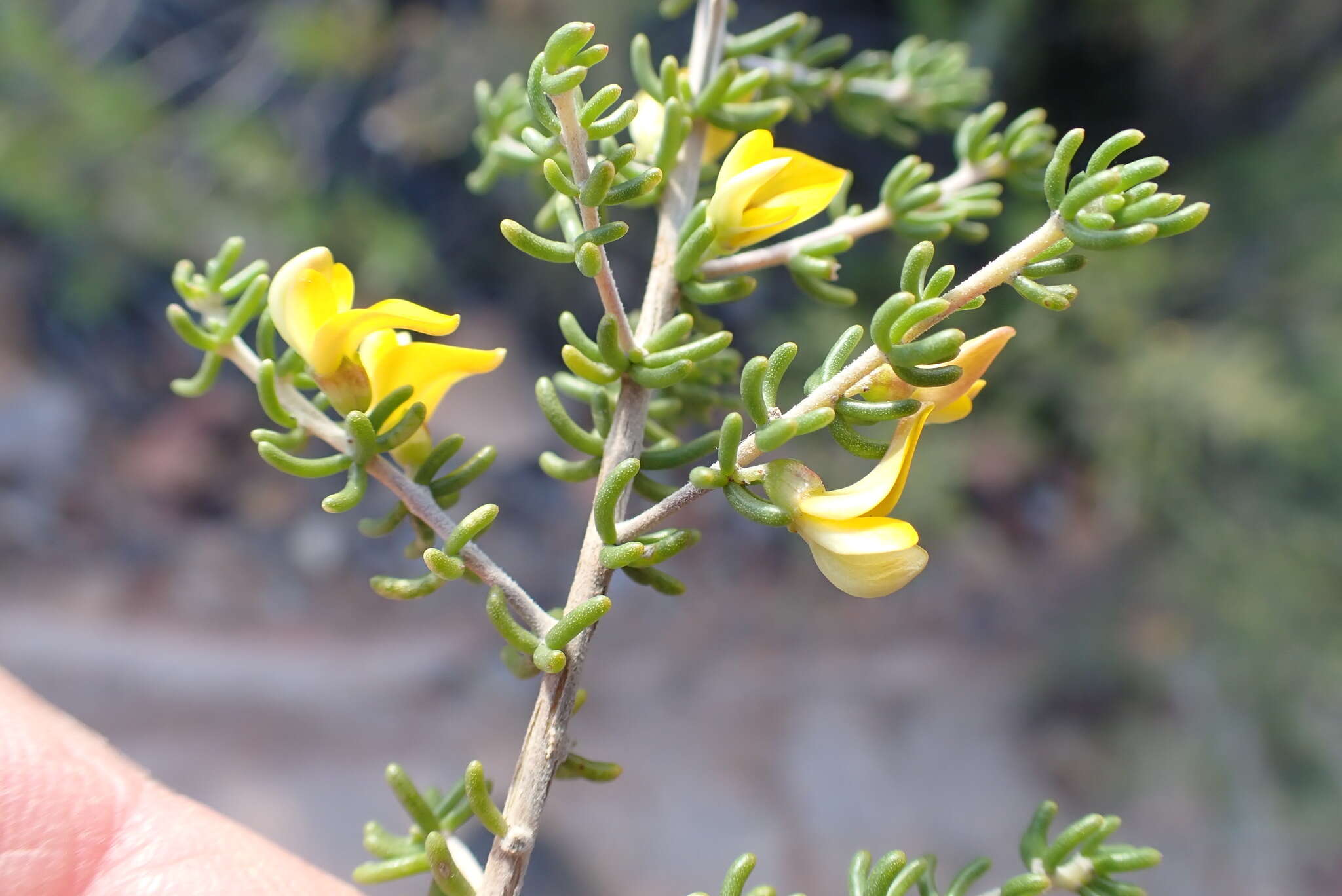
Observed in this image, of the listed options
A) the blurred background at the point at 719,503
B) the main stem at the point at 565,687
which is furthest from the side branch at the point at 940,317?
the blurred background at the point at 719,503

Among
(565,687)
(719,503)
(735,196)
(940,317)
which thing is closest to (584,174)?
(735,196)

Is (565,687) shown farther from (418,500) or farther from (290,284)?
(290,284)

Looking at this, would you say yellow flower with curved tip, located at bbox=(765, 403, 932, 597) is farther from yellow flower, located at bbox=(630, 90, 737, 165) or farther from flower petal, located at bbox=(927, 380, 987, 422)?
yellow flower, located at bbox=(630, 90, 737, 165)

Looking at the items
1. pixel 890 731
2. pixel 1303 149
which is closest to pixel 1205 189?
pixel 1303 149

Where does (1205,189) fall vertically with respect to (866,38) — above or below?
below

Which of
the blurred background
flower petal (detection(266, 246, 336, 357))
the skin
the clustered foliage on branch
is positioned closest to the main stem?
the clustered foliage on branch

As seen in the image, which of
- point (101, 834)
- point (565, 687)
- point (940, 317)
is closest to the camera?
point (940, 317)

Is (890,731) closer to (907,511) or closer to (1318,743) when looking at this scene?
(907,511)
